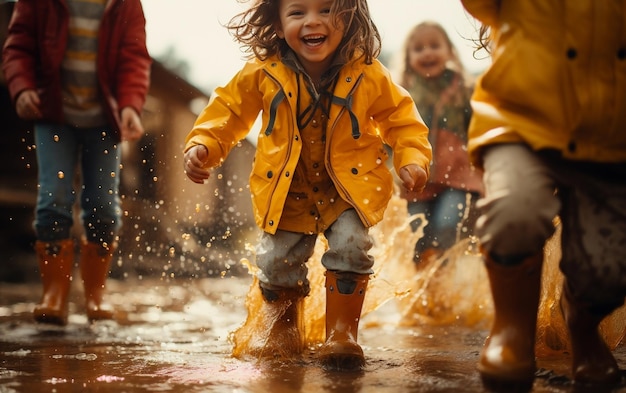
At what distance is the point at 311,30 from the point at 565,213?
3.73 ft

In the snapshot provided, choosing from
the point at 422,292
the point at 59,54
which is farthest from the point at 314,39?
the point at 422,292

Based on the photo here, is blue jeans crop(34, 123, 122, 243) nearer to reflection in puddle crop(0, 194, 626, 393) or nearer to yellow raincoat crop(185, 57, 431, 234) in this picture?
reflection in puddle crop(0, 194, 626, 393)

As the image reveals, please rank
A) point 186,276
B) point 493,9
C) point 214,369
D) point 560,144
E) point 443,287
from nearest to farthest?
point 560,144, point 493,9, point 214,369, point 443,287, point 186,276

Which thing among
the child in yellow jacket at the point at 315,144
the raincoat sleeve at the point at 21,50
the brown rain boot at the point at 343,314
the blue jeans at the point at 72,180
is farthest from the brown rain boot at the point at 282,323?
the raincoat sleeve at the point at 21,50

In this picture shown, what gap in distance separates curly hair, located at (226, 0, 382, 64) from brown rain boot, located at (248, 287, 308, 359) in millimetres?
869

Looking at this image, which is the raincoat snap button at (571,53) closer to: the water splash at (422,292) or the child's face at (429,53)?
the water splash at (422,292)

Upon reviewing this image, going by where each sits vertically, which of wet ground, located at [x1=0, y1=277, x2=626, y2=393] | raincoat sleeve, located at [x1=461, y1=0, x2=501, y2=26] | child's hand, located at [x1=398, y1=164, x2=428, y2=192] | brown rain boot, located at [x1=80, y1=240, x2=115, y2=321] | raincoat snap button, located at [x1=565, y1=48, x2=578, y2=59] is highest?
raincoat sleeve, located at [x1=461, y1=0, x2=501, y2=26]

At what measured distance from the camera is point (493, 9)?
215cm

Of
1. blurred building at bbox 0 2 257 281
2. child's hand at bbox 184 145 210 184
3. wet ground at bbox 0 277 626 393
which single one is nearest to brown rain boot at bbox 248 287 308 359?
wet ground at bbox 0 277 626 393

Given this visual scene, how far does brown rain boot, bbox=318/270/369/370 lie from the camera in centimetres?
250

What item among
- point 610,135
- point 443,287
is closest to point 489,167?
point 610,135

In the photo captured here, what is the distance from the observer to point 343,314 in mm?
2633

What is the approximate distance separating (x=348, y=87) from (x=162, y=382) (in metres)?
1.19

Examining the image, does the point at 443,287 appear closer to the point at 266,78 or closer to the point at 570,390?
the point at 266,78
